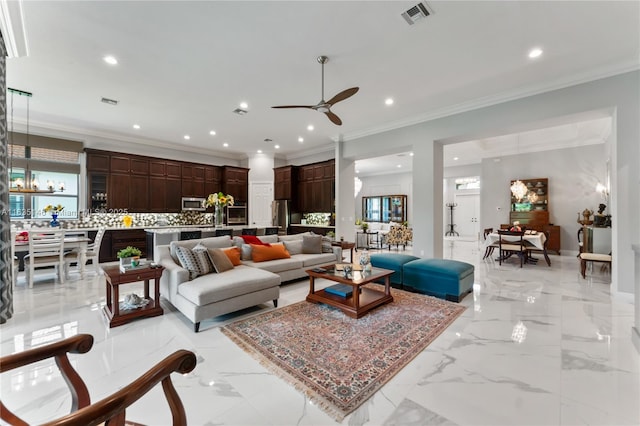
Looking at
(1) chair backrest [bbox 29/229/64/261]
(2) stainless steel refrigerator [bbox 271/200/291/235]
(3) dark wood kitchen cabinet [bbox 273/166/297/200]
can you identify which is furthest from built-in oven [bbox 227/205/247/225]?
(1) chair backrest [bbox 29/229/64/261]

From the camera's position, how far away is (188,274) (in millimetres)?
3510

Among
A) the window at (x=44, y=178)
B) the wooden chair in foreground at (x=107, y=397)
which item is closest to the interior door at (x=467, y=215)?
the wooden chair in foreground at (x=107, y=397)

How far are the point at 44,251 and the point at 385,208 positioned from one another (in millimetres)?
11781

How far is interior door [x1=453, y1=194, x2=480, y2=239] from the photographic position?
12.2 metres

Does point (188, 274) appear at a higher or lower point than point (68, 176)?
lower

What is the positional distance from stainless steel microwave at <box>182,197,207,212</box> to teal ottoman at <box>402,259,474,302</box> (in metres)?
6.65

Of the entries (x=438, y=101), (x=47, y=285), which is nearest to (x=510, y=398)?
(x=438, y=101)

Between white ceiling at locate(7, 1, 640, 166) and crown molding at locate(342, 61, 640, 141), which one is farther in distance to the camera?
crown molding at locate(342, 61, 640, 141)

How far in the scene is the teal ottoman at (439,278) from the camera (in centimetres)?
398

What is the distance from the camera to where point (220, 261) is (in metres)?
3.86

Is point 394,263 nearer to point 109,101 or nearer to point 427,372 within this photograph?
point 427,372

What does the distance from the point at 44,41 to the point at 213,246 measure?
3.24 metres

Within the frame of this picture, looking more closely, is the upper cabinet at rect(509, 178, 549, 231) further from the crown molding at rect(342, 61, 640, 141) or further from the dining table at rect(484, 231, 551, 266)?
the crown molding at rect(342, 61, 640, 141)

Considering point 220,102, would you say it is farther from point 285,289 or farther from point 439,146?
point 439,146
